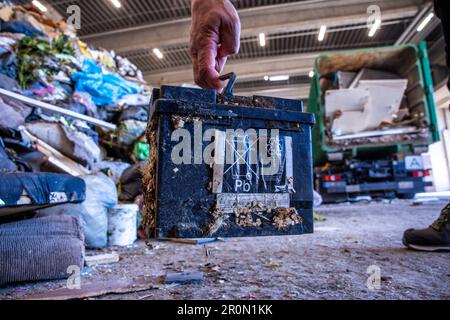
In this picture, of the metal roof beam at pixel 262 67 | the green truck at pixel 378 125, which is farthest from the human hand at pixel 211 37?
the metal roof beam at pixel 262 67

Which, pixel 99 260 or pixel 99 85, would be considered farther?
pixel 99 85

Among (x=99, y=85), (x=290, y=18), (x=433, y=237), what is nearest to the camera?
(x=433, y=237)

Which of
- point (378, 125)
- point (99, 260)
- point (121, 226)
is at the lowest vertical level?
point (99, 260)

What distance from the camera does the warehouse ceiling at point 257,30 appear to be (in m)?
5.70

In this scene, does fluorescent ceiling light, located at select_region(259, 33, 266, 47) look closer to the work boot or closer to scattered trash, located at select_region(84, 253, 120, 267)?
the work boot

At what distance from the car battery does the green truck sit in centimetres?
374

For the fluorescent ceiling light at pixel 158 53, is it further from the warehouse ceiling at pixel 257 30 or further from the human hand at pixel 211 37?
the human hand at pixel 211 37

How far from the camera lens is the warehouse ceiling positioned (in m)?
5.70

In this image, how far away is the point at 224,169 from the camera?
74cm

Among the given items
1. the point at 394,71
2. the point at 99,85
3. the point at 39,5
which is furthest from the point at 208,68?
the point at 39,5

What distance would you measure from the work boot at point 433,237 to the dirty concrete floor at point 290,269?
0.05 meters

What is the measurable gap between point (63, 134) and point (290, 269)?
1.94 metres

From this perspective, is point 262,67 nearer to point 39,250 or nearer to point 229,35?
point 229,35
